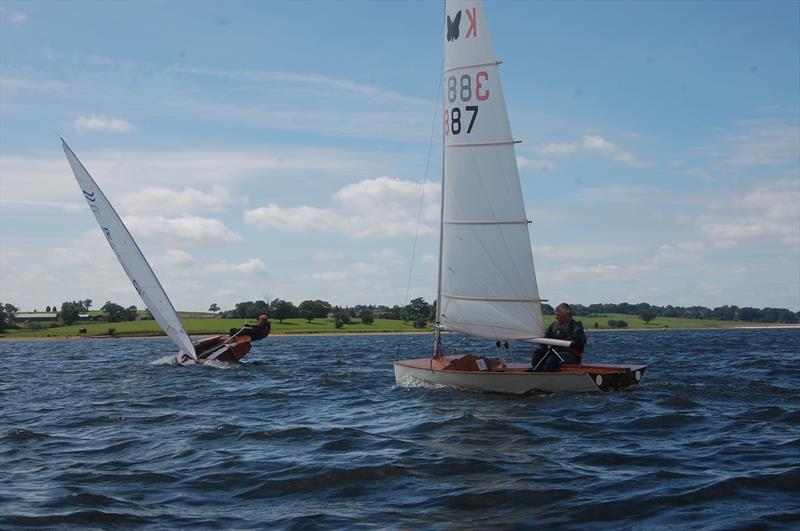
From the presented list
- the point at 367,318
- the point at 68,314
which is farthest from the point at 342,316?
the point at 68,314

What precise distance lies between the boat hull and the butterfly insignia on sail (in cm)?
895

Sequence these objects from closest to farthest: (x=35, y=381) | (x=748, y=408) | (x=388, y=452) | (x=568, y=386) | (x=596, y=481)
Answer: (x=596, y=481) → (x=388, y=452) → (x=748, y=408) → (x=568, y=386) → (x=35, y=381)

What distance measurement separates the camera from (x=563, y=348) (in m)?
20.0

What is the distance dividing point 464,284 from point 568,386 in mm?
4294

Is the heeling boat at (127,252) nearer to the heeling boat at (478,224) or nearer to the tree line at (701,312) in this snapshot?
the heeling boat at (478,224)

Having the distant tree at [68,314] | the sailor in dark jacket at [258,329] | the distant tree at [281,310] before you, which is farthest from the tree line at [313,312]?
the sailor in dark jacket at [258,329]

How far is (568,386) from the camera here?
18.3 metres

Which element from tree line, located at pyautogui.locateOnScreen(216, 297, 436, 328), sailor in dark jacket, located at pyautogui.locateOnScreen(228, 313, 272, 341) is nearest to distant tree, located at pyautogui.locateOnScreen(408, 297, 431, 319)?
tree line, located at pyautogui.locateOnScreen(216, 297, 436, 328)

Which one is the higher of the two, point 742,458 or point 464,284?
point 464,284

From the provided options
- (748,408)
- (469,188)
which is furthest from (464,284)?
(748,408)

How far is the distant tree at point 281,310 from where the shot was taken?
400 feet

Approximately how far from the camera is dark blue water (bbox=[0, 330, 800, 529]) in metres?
8.62

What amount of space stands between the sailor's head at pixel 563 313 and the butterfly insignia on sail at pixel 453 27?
7984 millimetres

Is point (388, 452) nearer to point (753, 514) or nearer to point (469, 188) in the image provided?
point (753, 514)
